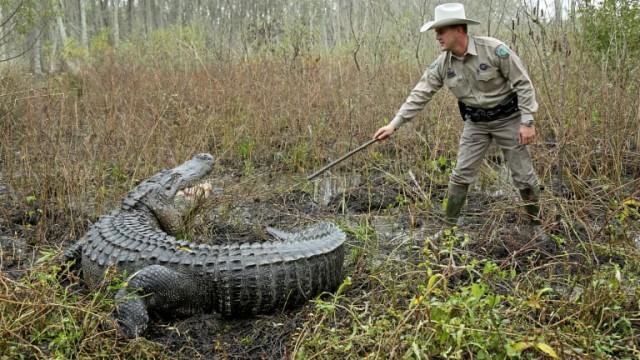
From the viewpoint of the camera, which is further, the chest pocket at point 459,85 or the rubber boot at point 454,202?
the rubber boot at point 454,202

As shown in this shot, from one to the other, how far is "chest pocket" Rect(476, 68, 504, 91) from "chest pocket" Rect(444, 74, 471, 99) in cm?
9

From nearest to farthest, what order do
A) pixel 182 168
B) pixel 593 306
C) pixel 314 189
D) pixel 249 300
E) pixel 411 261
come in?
pixel 593 306, pixel 249 300, pixel 411 261, pixel 182 168, pixel 314 189

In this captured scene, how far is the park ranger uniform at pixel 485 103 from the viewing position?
3.77 meters

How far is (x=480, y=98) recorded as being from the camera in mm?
3943

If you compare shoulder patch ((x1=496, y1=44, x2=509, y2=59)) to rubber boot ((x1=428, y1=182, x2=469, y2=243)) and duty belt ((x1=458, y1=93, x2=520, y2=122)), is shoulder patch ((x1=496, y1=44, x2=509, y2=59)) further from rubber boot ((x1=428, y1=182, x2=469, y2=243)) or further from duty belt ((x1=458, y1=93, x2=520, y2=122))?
rubber boot ((x1=428, y1=182, x2=469, y2=243))

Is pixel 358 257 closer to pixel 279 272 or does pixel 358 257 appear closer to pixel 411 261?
pixel 411 261

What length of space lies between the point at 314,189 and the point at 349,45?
10.7 feet

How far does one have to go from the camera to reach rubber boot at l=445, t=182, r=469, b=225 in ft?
14.0

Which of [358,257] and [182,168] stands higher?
[182,168]

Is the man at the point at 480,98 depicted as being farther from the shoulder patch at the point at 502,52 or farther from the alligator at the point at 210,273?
the alligator at the point at 210,273

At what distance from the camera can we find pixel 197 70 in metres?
7.46

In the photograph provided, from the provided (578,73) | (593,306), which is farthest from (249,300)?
(578,73)

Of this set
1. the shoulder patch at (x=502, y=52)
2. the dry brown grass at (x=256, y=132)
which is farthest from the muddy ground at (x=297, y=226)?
the shoulder patch at (x=502, y=52)

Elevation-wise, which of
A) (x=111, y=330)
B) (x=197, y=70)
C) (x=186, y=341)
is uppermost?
(x=197, y=70)
